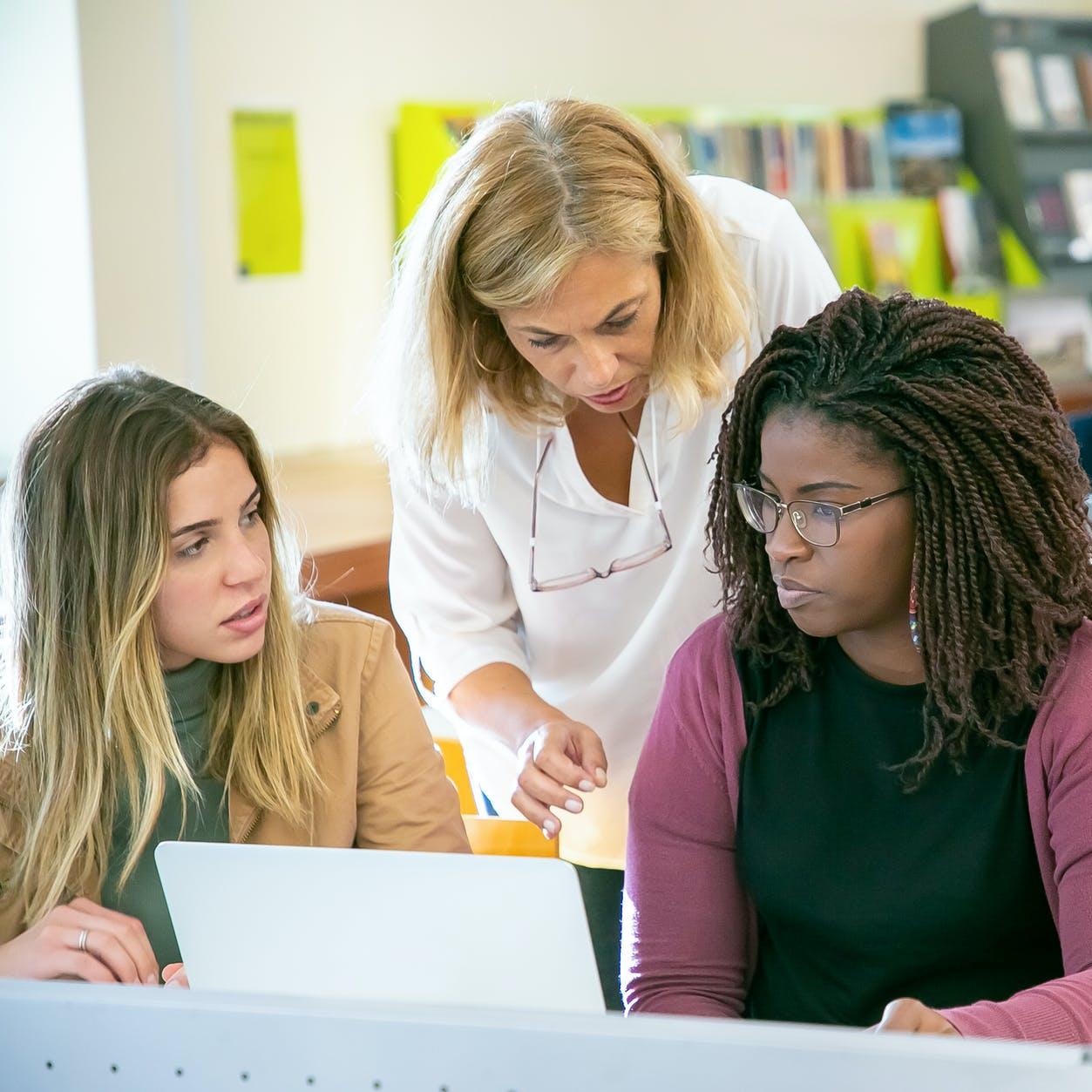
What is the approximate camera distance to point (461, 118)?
4.00 metres

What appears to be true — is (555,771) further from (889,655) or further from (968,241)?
(968,241)

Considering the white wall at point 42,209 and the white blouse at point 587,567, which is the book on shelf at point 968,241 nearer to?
the white wall at point 42,209

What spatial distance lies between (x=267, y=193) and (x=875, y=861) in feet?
9.34

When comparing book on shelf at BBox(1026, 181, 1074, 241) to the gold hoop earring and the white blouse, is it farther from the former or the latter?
the gold hoop earring

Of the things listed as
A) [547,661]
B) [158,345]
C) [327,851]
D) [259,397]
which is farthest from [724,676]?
[259,397]

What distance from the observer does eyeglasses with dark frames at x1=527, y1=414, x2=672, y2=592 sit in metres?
1.64

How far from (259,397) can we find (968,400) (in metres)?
2.75

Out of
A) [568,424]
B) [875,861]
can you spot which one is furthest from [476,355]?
[875,861]

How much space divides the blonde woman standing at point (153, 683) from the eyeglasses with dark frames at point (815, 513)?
0.53m

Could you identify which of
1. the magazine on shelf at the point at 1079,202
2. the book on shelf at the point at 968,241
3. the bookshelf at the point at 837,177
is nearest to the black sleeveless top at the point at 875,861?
the bookshelf at the point at 837,177

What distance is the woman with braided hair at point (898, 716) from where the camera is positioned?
117 cm

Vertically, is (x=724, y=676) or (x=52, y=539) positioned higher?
(x=52, y=539)

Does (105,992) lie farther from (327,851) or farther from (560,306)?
(560,306)

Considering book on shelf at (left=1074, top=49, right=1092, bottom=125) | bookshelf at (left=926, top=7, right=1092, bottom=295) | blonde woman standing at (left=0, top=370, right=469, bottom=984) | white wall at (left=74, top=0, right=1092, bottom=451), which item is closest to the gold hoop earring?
blonde woman standing at (left=0, top=370, right=469, bottom=984)
